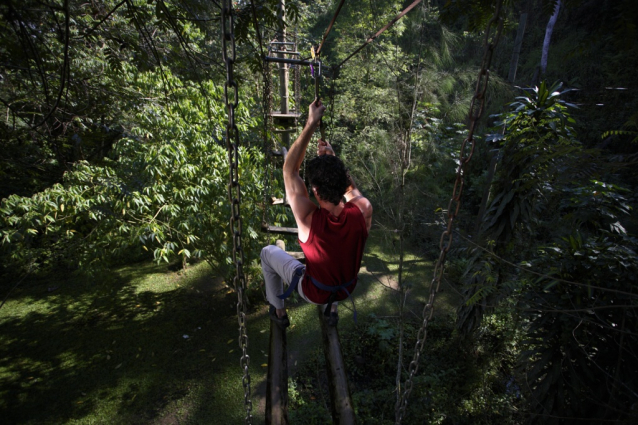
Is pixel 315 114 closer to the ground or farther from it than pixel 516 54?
closer to the ground

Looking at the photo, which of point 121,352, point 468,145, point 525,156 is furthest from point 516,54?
point 121,352

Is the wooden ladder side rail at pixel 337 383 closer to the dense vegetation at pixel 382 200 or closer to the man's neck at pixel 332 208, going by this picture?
the man's neck at pixel 332 208

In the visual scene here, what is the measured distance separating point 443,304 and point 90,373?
626cm

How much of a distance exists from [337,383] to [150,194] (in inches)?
127

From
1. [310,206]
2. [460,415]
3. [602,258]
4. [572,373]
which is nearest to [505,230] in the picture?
[602,258]

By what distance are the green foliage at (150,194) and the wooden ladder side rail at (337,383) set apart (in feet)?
8.40

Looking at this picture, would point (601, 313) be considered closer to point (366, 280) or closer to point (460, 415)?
point (460, 415)

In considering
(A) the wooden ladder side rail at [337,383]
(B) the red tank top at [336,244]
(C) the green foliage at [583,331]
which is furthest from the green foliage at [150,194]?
(C) the green foliage at [583,331]

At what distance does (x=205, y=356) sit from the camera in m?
5.04

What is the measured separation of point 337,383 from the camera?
2.09 metres

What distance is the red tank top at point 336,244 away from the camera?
6.09ft

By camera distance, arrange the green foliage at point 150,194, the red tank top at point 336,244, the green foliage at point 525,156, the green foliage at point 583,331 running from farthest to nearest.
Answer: the green foliage at point 150,194
the green foliage at point 525,156
the green foliage at point 583,331
the red tank top at point 336,244

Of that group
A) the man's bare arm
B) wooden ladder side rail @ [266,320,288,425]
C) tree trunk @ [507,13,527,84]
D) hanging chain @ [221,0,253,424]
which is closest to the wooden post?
wooden ladder side rail @ [266,320,288,425]

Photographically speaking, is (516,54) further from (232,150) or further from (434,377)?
(232,150)
